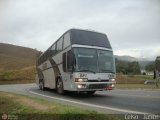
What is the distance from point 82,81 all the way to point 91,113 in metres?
7.26

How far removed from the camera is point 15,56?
106 metres

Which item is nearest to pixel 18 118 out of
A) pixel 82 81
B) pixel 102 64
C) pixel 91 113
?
pixel 91 113

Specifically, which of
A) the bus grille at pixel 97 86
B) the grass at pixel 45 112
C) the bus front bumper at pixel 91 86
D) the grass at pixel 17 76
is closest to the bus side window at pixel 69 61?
the bus front bumper at pixel 91 86

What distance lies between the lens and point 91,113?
9445 mm

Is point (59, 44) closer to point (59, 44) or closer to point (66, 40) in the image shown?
point (59, 44)

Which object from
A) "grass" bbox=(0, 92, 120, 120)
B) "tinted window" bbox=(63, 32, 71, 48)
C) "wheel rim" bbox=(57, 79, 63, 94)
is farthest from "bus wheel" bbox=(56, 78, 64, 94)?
"grass" bbox=(0, 92, 120, 120)

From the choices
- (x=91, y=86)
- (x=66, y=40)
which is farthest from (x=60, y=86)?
(x=91, y=86)

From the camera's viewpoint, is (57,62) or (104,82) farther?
(57,62)

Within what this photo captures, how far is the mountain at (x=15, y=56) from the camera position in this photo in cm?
8781

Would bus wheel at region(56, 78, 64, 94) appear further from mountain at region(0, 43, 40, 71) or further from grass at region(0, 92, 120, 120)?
mountain at region(0, 43, 40, 71)

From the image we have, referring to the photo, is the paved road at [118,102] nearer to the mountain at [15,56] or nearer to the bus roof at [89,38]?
the bus roof at [89,38]

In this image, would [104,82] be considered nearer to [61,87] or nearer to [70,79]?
[70,79]

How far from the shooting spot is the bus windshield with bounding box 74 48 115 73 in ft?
55.4

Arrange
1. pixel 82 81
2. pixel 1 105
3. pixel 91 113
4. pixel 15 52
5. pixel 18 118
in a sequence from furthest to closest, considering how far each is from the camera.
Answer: pixel 15 52
pixel 82 81
pixel 1 105
pixel 18 118
pixel 91 113
